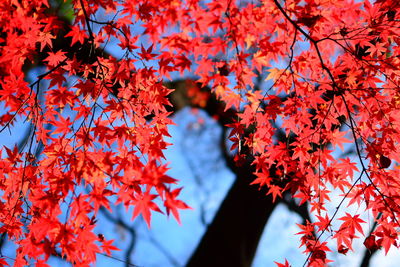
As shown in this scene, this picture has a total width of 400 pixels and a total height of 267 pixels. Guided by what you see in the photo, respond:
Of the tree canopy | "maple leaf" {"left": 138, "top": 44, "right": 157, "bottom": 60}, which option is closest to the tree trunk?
the tree canopy

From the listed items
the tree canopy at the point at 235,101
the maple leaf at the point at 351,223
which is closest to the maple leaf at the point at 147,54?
the tree canopy at the point at 235,101

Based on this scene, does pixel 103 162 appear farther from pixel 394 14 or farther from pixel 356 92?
pixel 394 14

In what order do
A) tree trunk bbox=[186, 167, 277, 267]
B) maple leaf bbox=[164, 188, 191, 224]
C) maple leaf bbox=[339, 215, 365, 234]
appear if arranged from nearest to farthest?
maple leaf bbox=[164, 188, 191, 224]
maple leaf bbox=[339, 215, 365, 234]
tree trunk bbox=[186, 167, 277, 267]

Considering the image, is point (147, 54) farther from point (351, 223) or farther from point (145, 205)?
point (351, 223)

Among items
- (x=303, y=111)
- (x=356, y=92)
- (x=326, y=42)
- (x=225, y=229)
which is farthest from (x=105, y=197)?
(x=326, y=42)

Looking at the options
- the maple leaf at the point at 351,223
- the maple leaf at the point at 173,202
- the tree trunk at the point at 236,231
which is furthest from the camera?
the tree trunk at the point at 236,231

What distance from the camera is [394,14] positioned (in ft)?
9.18

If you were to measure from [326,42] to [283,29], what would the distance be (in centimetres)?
66

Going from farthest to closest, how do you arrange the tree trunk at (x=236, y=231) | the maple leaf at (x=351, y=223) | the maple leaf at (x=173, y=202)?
the tree trunk at (x=236, y=231) → the maple leaf at (x=351, y=223) → the maple leaf at (x=173, y=202)

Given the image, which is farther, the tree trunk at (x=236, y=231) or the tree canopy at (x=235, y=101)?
the tree trunk at (x=236, y=231)

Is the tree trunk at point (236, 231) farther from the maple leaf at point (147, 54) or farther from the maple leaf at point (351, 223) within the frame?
the maple leaf at point (147, 54)

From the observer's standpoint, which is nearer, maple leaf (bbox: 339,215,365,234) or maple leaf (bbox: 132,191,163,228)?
maple leaf (bbox: 132,191,163,228)

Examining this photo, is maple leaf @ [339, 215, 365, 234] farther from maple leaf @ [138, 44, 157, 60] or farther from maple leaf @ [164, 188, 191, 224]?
maple leaf @ [138, 44, 157, 60]

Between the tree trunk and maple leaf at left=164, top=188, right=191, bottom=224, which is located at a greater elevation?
the tree trunk
